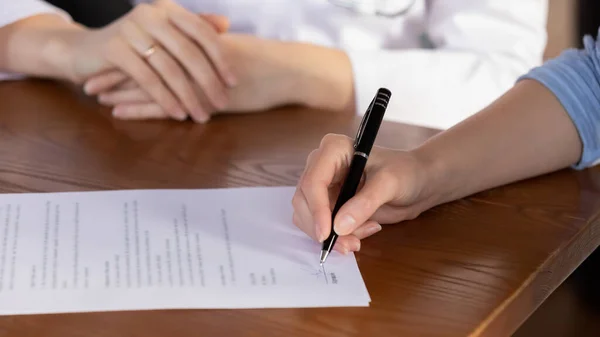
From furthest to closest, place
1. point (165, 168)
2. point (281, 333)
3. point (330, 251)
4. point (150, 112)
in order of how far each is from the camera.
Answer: point (150, 112), point (165, 168), point (330, 251), point (281, 333)

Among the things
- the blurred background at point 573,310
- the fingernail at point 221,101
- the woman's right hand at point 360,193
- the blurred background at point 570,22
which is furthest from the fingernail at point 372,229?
the blurred background at point 570,22

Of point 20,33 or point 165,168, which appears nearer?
point 165,168

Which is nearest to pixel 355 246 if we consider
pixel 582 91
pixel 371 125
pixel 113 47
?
pixel 371 125

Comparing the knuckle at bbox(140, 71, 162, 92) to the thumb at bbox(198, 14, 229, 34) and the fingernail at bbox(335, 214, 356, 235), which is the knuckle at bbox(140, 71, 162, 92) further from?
the fingernail at bbox(335, 214, 356, 235)

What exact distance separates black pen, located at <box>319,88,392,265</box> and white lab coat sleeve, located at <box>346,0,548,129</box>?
13.6 inches

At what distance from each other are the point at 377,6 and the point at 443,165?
0.59 meters

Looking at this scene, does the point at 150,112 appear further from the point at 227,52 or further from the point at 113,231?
the point at 113,231

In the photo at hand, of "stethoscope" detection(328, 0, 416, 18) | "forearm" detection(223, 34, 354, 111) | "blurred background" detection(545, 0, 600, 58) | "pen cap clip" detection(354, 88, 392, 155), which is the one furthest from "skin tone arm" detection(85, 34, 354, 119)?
"blurred background" detection(545, 0, 600, 58)

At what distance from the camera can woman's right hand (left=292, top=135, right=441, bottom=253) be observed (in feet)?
2.05

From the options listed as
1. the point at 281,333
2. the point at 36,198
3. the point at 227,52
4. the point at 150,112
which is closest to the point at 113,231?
the point at 36,198

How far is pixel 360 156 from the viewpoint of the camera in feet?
2.17

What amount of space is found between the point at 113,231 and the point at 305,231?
17 cm

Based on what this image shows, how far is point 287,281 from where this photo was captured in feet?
1.96

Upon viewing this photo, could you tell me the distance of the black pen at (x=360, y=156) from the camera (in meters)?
0.63
